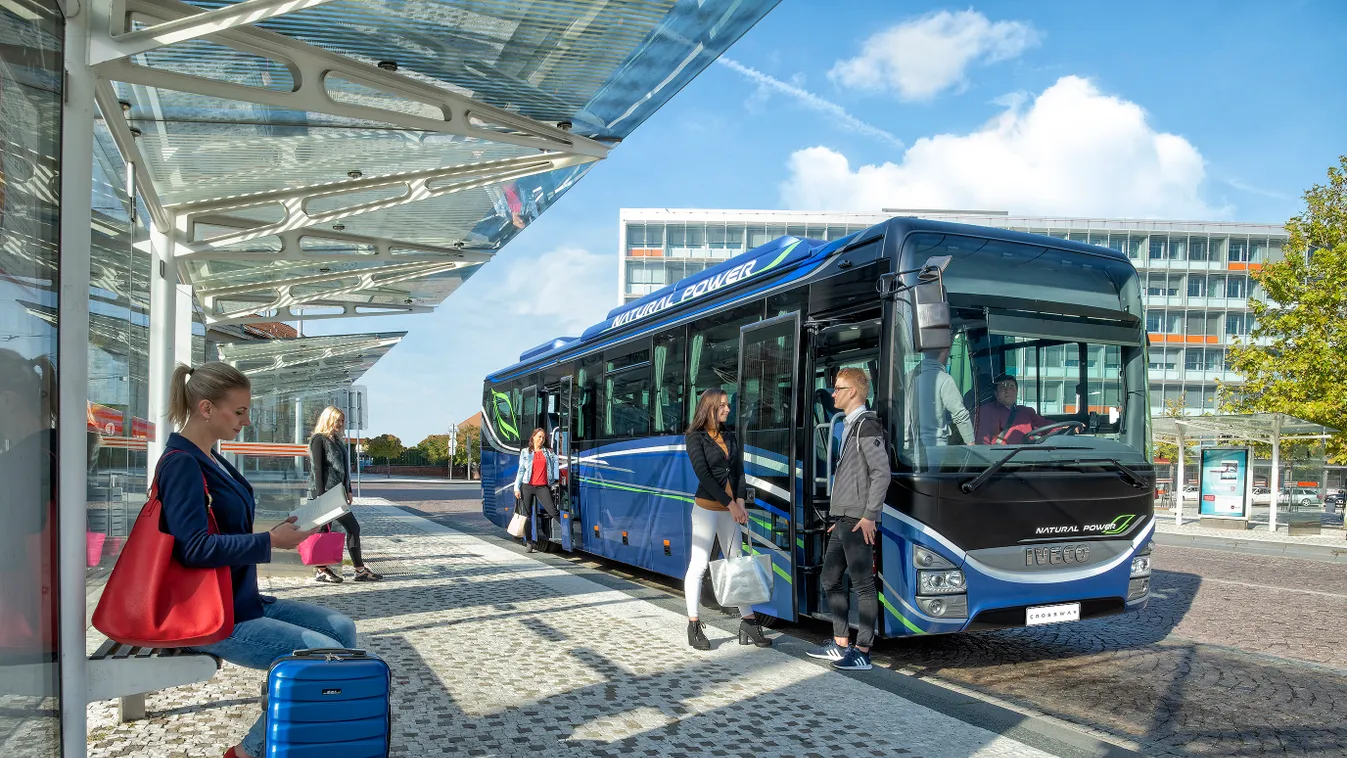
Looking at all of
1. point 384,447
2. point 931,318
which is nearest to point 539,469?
point 931,318

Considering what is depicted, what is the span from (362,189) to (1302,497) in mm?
25542

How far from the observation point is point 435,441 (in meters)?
85.2

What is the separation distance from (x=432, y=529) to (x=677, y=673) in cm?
1392

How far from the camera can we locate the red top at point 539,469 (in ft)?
47.3

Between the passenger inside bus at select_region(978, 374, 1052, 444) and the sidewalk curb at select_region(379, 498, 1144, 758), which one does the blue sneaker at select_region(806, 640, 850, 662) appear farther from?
the passenger inside bus at select_region(978, 374, 1052, 444)

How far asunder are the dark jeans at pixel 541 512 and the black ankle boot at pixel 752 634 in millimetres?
7158

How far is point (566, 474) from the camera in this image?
13.8m

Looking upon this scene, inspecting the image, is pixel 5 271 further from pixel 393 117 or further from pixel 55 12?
pixel 393 117

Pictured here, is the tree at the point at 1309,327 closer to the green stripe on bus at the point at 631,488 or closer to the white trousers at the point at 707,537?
the green stripe on bus at the point at 631,488

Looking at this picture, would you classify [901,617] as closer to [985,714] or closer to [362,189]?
[985,714]

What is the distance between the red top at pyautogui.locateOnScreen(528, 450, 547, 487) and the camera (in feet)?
47.3

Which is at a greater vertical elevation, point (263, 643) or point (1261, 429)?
point (263, 643)

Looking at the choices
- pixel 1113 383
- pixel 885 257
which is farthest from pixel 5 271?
pixel 1113 383

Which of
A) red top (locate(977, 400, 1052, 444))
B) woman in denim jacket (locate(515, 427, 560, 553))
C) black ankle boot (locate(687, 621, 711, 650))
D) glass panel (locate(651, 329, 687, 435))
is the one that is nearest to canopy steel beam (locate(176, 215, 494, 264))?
woman in denim jacket (locate(515, 427, 560, 553))
